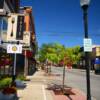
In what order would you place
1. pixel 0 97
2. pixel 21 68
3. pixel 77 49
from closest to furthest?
1. pixel 0 97
2. pixel 21 68
3. pixel 77 49

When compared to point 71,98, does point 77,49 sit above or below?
above

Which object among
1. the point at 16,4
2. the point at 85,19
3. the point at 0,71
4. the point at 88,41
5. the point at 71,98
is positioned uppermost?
the point at 16,4

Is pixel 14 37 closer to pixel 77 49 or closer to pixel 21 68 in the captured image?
pixel 21 68

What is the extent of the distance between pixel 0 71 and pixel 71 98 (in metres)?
7.42

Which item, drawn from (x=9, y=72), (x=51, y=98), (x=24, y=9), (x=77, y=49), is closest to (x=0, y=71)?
(x=9, y=72)

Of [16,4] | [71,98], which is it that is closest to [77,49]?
[16,4]

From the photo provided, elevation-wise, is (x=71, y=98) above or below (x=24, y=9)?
below

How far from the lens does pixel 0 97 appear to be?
14.3 m

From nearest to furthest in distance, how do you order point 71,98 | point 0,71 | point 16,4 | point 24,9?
point 71,98 → point 0,71 → point 16,4 → point 24,9

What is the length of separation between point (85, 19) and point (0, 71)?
1143 cm

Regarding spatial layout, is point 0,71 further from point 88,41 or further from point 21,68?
point 21,68

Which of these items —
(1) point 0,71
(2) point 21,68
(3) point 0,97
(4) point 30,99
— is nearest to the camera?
(3) point 0,97

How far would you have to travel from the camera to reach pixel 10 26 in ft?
42.6

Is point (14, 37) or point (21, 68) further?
point (21, 68)
